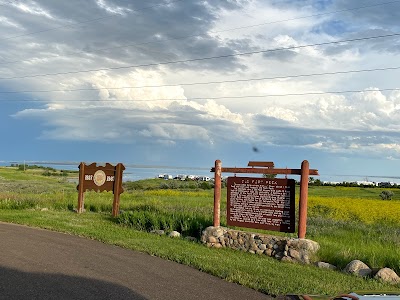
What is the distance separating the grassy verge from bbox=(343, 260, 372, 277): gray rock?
37 centimetres

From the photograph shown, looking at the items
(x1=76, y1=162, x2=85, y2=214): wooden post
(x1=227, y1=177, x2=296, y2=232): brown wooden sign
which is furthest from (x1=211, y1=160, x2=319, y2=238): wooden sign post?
(x1=76, y1=162, x2=85, y2=214): wooden post

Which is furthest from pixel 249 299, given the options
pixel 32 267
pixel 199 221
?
pixel 199 221

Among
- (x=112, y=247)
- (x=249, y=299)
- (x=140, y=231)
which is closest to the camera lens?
(x=249, y=299)

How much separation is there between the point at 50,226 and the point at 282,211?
7.44m

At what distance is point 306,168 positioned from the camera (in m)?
12.3

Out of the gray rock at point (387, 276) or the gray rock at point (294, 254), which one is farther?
the gray rock at point (294, 254)

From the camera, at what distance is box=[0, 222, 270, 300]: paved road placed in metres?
7.60

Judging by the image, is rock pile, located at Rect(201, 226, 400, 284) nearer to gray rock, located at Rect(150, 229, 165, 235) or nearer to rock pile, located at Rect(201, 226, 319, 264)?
rock pile, located at Rect(201, 226, 319, 264)

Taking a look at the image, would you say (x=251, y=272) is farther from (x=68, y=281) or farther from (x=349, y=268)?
(x=68, y=281)

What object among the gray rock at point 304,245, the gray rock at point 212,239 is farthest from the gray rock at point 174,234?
the gray rock at point 304,245

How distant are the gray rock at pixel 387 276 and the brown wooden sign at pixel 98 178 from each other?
1232 cm

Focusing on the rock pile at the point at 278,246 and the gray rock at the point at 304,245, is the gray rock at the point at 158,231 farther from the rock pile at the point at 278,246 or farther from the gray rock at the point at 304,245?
the gray rock at the point at 304,245

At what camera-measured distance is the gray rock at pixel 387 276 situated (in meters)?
9.58

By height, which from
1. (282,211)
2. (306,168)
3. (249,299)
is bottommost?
(249,299)
